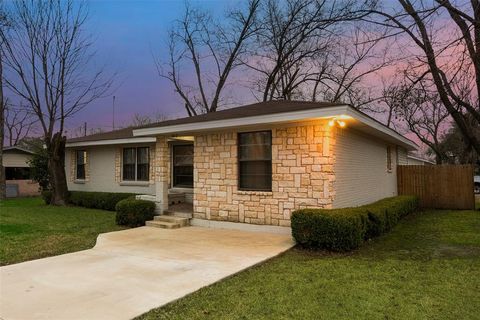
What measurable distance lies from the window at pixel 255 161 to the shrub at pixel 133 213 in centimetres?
293

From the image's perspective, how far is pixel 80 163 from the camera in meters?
17.4

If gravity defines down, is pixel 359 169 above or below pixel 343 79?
below

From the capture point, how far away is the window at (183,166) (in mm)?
12809

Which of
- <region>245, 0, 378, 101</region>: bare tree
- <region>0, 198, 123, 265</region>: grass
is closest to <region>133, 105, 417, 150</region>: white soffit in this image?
<region>0, 198, 123, 265</region>: grass

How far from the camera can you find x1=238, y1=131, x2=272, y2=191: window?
8922mm

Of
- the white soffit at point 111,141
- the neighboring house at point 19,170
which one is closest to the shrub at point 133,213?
the white soffit at point 111,141

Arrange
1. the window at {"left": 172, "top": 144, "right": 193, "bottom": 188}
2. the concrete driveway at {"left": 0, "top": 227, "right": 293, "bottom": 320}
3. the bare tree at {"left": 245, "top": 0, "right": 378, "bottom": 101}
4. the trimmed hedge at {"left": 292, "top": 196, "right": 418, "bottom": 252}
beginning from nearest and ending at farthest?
the concrete driveway at {"left": 0, "top": 227, "right": 293, "bottom": 320}
the trimmed hedge at {"left": 292, "top": 196, "right": 418, "bottom": 252}
the window at {"left": 172, "top": 144, "right": 193, "bottom": 188}
the bare tree at {"left": 245, "top": 0, "right": 378, "bottom": 101}

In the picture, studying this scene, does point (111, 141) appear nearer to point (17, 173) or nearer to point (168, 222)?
point (168, 222)

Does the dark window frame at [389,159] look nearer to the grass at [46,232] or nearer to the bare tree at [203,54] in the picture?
the grass at [46,232]

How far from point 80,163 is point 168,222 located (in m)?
9.56

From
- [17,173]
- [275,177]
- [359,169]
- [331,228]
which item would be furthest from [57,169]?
[331,228]

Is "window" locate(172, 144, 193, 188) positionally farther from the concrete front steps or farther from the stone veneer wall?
the stone veneer wall

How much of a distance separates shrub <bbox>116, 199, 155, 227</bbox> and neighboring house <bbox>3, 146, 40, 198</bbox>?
1619 cm

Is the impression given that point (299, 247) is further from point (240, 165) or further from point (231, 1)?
point (231, 1)
